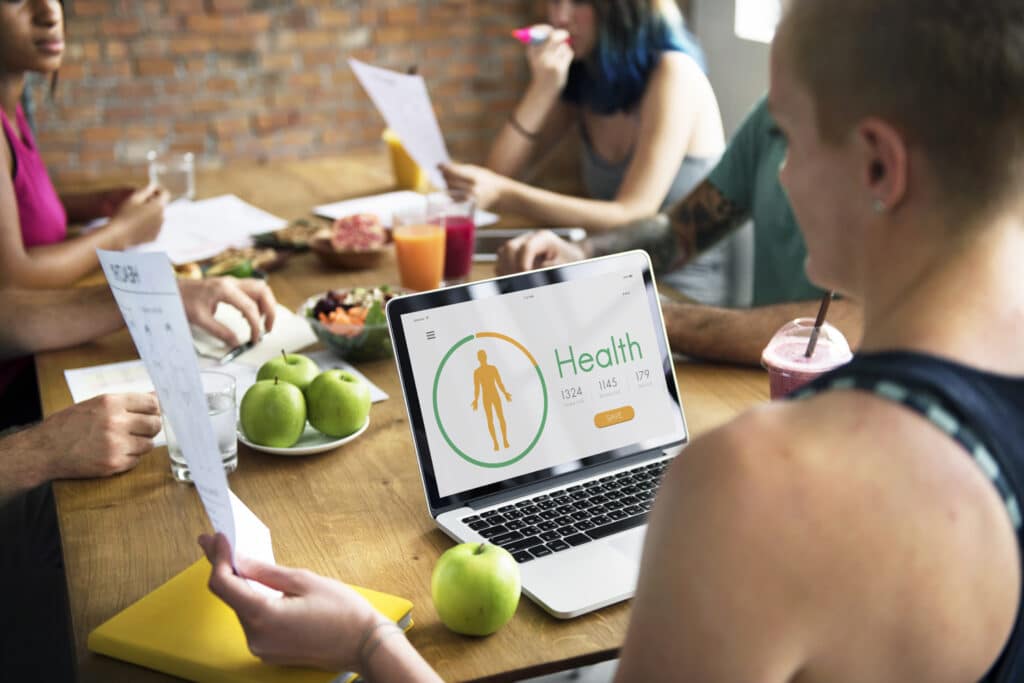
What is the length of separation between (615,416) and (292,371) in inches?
17.3

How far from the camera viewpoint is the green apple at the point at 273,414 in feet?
4.21

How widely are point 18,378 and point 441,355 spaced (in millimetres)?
1147

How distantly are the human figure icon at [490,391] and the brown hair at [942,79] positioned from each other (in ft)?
2.00

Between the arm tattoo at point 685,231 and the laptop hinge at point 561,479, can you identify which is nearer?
the laptop hinge at point 561,479

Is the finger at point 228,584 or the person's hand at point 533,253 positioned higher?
the finger at point 228,584

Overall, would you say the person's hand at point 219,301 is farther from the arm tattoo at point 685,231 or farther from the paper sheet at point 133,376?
the arm tattoo at point 685,231

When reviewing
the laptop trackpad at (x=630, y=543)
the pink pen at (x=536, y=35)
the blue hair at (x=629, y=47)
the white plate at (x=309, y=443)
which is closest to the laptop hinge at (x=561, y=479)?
the laptop trackpad at (x=630, y=543)

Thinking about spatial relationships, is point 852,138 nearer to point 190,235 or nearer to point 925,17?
point 925,17

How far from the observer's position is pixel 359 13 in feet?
13.6

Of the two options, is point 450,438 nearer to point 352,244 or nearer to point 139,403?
point 139,403

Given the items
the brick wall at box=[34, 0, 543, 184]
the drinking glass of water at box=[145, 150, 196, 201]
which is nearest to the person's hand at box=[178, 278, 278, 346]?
Answer: the drinking glass of water at box=[145, 150, 196, 201]

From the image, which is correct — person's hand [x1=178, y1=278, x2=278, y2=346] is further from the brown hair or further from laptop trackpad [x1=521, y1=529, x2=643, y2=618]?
the brown hair

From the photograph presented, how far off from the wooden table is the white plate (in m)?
0.01

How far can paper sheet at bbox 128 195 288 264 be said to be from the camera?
217cm
